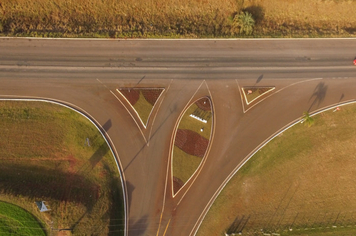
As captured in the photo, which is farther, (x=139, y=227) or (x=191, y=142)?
(x=191, y=142)

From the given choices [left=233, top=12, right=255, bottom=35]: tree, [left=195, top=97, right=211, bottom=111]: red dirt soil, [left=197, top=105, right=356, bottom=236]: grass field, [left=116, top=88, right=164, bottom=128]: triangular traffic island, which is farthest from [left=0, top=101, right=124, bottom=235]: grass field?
[left=233, top=12, right=255, bottom=35]: tree

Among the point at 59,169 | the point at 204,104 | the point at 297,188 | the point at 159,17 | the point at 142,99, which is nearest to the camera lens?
the point at 59,169

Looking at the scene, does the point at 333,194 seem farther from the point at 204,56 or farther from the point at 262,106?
the point at 204,56

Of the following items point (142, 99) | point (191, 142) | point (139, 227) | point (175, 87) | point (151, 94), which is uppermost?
point (175, 87)

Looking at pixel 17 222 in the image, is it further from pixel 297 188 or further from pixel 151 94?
pixel 297 188

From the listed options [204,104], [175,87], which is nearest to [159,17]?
[175,87]

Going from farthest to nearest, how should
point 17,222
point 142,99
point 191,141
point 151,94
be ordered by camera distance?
point 151,94, point 142,99, point 191,141, point 17,222

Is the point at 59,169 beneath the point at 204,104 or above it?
beneath

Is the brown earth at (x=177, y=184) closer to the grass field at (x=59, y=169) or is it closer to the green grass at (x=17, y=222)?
the grass field at (x=59, y=169)
